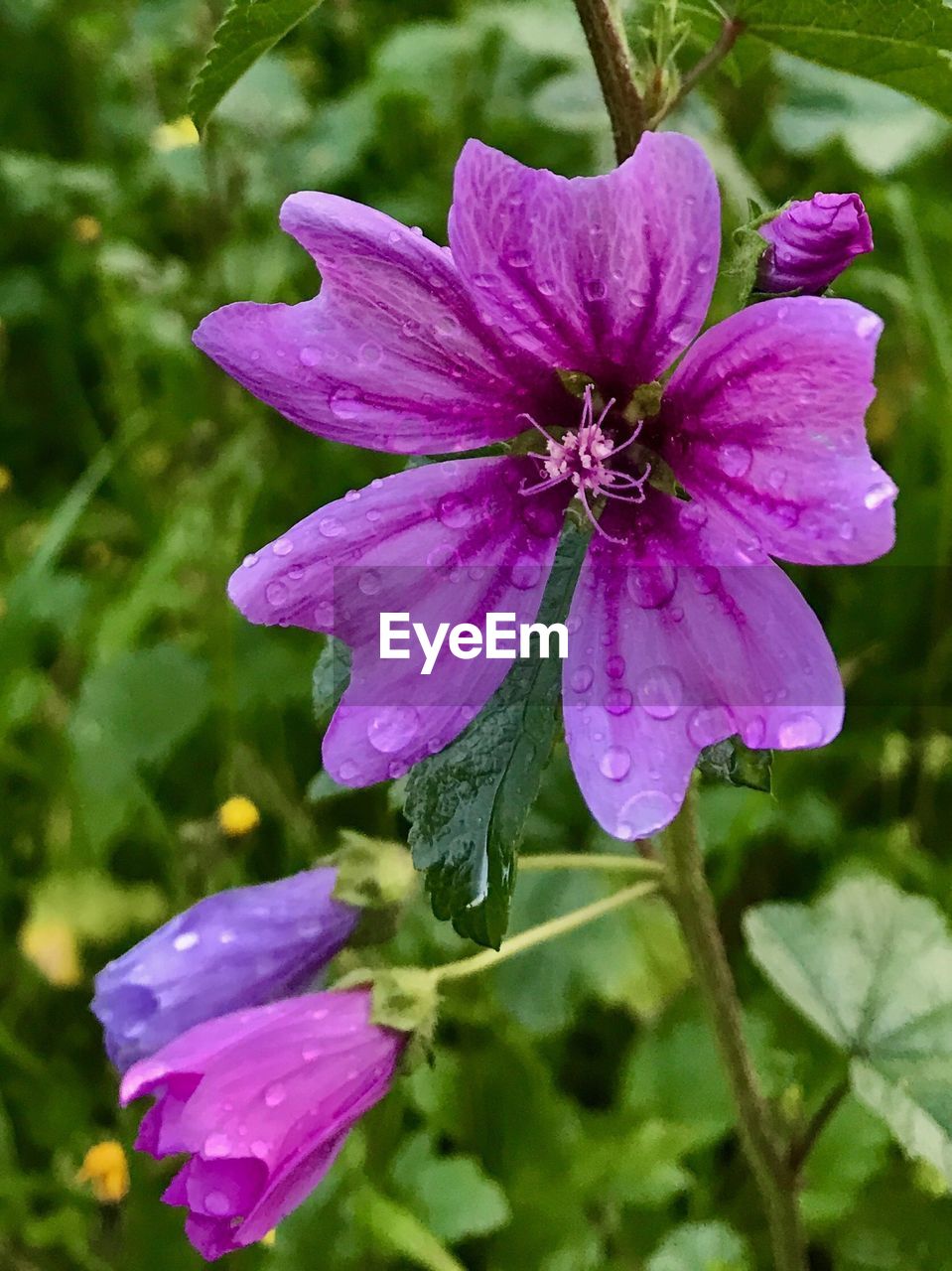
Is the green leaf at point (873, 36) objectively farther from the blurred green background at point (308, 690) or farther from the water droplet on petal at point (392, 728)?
the water droplet on petal at point (392, 728)

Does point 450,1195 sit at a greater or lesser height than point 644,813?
lesser

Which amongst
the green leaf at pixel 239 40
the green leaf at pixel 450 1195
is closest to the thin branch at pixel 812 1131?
the green leaf at pixel 450 1195

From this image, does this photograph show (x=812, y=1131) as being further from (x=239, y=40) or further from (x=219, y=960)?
(x=239, y=40)

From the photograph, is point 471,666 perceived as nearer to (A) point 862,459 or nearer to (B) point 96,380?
(A) point 862,459

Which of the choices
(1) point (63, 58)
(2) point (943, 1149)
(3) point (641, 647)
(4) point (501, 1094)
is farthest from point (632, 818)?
(1) point (63, 58)

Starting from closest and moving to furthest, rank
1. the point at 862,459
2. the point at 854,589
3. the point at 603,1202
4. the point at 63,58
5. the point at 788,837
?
the point at 862,459 < the point at 603,1202 < the point at 788,837 < the point at 854,589 < the point at 63,58

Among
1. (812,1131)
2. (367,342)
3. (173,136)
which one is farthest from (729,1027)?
(173,136)
